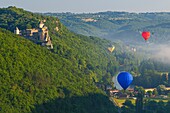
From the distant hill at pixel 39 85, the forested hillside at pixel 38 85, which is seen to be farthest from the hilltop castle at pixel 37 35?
the forested hillside at pixel 38 85

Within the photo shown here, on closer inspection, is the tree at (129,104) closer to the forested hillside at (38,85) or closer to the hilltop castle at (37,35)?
the forested hillside at (38,85)

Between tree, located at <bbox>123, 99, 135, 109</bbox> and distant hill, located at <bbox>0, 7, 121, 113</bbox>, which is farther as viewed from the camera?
tree, located at <bbox>123, 99, 135, 109</bbox>

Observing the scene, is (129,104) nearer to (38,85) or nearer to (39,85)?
(39,85)

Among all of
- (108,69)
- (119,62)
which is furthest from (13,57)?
(119,62)

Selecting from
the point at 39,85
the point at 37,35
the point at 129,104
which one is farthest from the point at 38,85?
the point at 37,35

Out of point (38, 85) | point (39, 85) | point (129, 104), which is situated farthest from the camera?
point (129, 104)

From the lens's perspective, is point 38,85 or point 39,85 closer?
point 38,85

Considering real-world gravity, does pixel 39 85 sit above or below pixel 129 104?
above

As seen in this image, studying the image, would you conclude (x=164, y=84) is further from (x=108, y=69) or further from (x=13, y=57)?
(x=13, y=57)

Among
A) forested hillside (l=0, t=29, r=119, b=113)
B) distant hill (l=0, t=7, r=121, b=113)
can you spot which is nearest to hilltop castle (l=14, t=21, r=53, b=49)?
distant hill (l=0, t=7, r=121, b=113)

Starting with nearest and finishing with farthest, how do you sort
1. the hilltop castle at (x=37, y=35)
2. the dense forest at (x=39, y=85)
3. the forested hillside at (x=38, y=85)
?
the forested hillside at (x=38, y=85) < the dense forest at (x=39, y=85) < the hilltop castle at (x=37, y=35)

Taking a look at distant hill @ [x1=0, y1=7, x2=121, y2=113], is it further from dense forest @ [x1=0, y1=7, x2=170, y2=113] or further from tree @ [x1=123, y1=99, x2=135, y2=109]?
tree @ [x1=123, y1=99, x2=135, y2=109]
